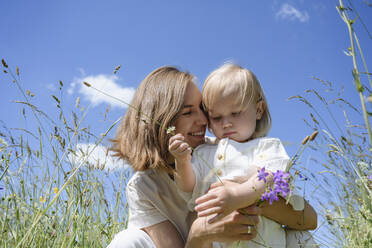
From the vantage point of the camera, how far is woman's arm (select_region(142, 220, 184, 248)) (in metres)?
2.29

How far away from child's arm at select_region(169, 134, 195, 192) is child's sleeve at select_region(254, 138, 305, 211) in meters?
0.43

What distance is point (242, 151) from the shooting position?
216 centimetres

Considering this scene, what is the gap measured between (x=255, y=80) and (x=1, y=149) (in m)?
1.86

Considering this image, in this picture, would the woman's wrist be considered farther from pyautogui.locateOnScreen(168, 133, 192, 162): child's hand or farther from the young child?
pyautogui.locateOnScreen(168, 133, 192, 162): child's hand

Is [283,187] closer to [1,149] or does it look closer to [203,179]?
[203,179]

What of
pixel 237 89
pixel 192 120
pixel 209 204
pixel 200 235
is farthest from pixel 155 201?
pixel 237 89

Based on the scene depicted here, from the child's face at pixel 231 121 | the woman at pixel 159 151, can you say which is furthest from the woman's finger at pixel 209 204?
the child's face at pixel 231 121

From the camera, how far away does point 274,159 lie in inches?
79.2

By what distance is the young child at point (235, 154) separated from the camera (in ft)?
5.53

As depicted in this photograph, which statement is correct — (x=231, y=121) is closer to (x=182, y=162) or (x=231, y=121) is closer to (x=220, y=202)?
(x=182, y=162)

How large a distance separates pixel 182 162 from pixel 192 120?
0.58 m

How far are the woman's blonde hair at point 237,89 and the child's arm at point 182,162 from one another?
585 millimetres

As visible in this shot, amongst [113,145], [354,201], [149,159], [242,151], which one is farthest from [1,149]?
[354,201]

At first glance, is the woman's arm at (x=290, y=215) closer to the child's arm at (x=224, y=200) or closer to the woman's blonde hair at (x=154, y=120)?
the child's arm at (x=224, y=200)
